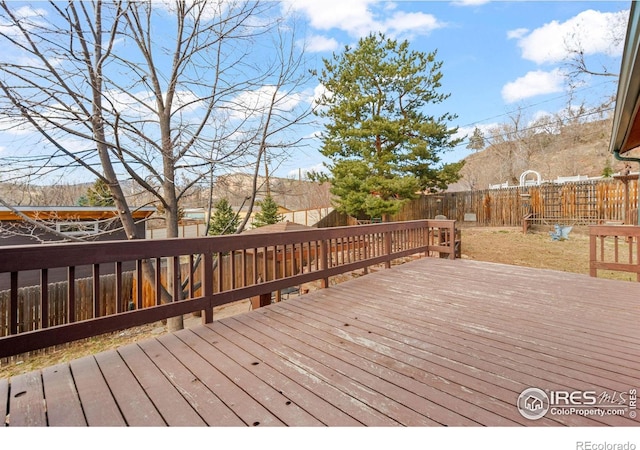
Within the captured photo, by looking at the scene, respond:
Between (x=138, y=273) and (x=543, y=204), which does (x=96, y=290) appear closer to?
(x=138, y=273)

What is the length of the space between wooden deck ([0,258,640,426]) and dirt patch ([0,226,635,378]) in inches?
152

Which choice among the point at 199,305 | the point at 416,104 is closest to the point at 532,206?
the point at 416,104

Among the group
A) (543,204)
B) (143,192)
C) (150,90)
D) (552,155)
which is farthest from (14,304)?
(552,155)

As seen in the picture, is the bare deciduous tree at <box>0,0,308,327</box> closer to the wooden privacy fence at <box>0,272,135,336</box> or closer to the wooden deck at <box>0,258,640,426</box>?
the wooden privacy fence at <box>0,272,135,336</box>

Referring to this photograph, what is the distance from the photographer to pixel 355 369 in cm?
182

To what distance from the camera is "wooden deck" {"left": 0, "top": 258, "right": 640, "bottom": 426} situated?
1.41 m

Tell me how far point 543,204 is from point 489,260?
6263mm

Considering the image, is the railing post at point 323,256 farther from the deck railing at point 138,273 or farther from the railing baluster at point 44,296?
the railing baluster at point 44,296

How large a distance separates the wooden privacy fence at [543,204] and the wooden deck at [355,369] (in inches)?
383

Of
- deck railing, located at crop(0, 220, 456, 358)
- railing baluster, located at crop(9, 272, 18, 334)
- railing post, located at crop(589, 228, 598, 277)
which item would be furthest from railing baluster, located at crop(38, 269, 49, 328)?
railing post, located at crop(589, 228, 598, 277)

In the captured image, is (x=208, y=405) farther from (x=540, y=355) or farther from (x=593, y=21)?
(x=593, y=21)

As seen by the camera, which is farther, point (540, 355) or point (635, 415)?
point (540, 355)

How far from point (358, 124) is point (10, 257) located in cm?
1165

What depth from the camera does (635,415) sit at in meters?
1.40
